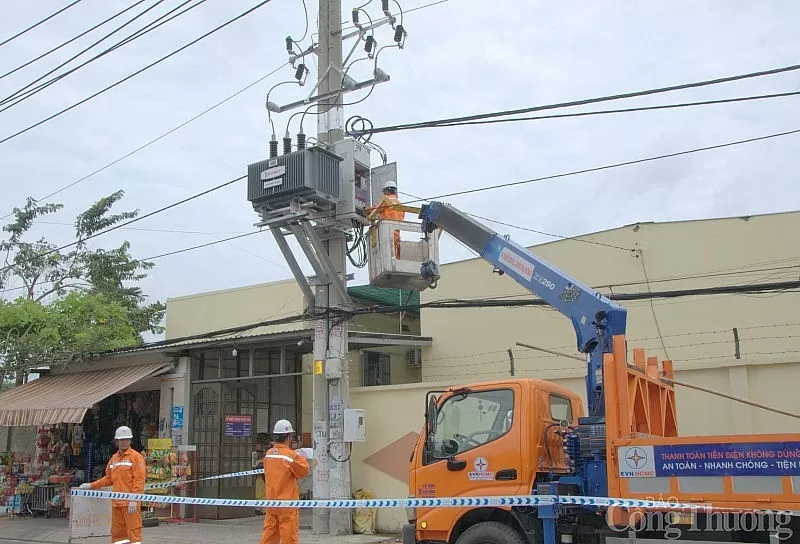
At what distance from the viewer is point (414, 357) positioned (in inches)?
771

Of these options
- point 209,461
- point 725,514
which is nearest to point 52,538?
point 209,461

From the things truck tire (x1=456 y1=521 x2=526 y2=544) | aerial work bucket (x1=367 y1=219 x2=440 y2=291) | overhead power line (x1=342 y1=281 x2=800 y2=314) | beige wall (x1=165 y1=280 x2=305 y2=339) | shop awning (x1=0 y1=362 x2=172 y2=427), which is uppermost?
beige wall (x1=165 y1=280 x2=305 y2=339)

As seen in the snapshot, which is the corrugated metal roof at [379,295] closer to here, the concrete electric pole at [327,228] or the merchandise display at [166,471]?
the merchandise display at [166,471]

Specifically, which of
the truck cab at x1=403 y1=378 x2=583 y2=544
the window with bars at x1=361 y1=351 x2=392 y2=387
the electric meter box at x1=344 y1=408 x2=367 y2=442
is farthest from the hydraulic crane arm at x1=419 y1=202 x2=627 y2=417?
the window with bars at x1=361 y1=351 x2=392 y2=387

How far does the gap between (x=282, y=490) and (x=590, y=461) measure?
3363 millimetres

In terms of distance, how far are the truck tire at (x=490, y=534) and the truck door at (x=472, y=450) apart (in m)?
0.21

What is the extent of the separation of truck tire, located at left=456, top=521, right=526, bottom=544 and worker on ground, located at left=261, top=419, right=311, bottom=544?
6.28 ft

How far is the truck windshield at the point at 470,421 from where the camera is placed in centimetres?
750

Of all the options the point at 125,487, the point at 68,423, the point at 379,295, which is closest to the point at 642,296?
the point at 125,487

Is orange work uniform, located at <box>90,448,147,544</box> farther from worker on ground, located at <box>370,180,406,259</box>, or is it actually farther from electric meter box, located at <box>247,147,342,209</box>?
worker on ground, located at <box>370,180,406,259</box>

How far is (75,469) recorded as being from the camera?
59.9ft

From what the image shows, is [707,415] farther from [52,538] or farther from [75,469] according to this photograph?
[75,469]

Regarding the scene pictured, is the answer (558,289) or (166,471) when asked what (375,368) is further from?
(558,289)

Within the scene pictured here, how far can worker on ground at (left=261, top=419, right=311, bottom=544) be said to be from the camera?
8.16 meters
